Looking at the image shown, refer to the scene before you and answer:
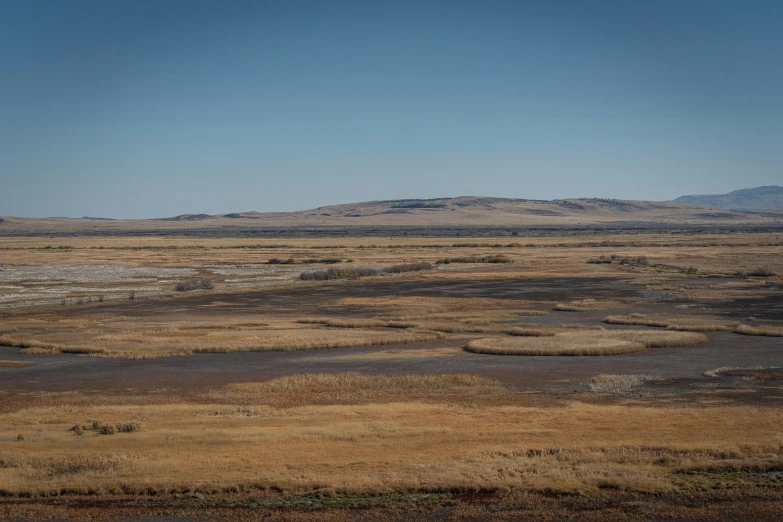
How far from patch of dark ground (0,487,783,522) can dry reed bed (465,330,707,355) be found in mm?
18515

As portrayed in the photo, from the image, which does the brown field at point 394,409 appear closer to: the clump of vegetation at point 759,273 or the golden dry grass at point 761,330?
the golden dry grass at point 761,330

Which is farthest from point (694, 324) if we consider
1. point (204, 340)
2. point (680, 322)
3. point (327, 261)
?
point (327, 261)

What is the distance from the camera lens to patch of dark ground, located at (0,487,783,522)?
16.8 m

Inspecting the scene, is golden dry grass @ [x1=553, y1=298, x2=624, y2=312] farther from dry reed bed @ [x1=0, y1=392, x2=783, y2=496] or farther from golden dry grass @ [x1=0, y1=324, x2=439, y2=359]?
dry reed bed @ [x1=0, y1=392, x2=783, y2=496]

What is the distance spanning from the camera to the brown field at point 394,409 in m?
17.9

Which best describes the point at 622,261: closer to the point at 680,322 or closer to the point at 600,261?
the point at 600,261

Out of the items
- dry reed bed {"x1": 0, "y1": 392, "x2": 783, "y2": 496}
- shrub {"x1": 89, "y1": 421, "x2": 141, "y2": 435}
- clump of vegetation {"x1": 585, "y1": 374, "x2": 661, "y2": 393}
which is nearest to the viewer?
dry reed bed {"x1": 0, "y1": 392, "x2": 783, "y2": 496}

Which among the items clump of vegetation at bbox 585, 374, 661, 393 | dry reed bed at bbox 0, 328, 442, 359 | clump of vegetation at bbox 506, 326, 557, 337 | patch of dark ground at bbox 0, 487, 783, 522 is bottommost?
patch of dark ground at bbox 0, 487, 783, 522

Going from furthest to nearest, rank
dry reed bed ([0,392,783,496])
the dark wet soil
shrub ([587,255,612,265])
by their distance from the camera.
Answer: shrub ([587,255,612,265])
the dark wet soil
dry reed bed ([0,392,783,496])

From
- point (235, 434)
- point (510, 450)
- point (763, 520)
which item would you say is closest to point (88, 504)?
point (235, 434)

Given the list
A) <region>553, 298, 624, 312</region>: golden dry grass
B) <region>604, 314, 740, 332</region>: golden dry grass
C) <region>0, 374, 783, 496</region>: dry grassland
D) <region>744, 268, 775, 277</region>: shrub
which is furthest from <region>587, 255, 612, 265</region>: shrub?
<region>0, 374, 783, 496</region>: dry grassland

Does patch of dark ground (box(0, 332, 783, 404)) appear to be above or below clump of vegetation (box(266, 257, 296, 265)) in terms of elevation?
below

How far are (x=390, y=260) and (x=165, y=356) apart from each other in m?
69.1

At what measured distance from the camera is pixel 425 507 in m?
17.4
